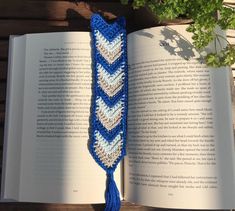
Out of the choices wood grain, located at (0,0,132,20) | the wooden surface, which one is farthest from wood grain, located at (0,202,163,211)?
wood grain, located at (0,0,132,20)

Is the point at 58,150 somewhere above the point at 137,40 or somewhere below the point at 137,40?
below

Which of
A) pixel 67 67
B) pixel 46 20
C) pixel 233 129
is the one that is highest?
pixel 46 20

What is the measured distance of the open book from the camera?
0.59 metres

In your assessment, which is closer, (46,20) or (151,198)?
(151,198)

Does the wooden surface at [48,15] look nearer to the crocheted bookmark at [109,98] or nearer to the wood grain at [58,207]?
the crocheted bookmark at [109,98]

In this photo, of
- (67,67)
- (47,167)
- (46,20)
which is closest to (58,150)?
(47,167)

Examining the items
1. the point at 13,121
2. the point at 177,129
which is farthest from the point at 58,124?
the point at 177,129

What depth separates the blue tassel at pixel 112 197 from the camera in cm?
61

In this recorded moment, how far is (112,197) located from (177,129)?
0.15 meters

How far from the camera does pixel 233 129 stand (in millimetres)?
596

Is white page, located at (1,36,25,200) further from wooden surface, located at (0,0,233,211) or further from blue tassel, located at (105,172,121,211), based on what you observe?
blue tassel, located at (105,172,121,211)

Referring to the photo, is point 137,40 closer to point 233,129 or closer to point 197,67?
point 197,67

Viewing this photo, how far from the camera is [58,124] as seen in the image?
637mm

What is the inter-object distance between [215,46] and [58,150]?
31cm
